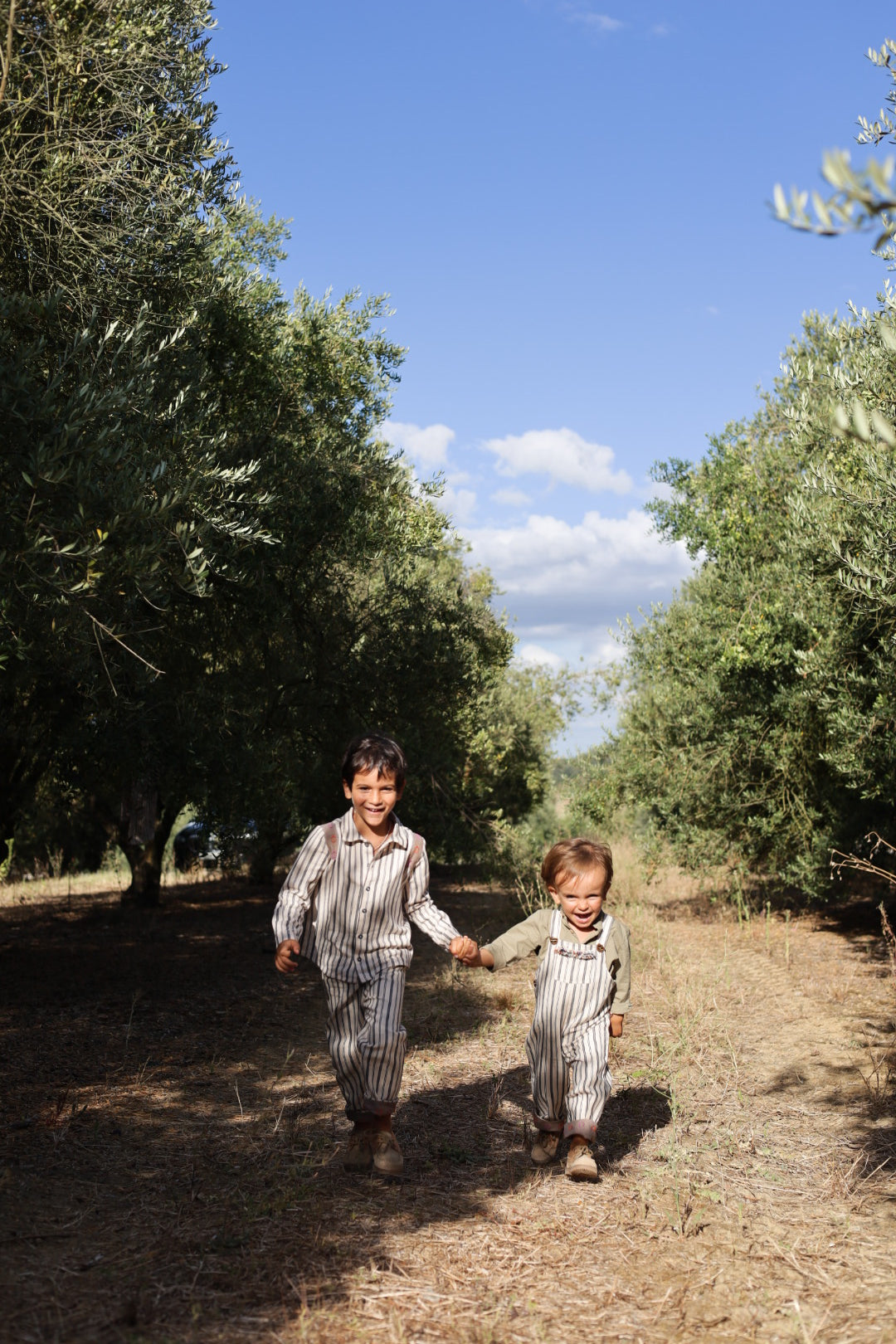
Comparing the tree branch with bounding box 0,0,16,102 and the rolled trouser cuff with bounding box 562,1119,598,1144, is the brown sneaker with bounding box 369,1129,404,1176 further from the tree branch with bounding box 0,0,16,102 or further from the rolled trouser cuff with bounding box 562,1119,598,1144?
the tree branch with bounding box 0,0,16,102

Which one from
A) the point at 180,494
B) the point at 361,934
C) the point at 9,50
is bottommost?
the point at 361,934

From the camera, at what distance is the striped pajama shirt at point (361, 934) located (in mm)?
4738

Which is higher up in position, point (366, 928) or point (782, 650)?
point (782, 650)

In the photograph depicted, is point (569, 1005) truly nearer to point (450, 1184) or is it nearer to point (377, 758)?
point (450, 1184)

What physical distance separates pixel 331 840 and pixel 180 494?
2.63 meters

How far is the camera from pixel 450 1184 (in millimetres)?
4758

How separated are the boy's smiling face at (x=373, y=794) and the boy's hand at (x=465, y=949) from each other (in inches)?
24.1

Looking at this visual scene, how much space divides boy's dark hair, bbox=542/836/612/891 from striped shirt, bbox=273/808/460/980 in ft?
1.68

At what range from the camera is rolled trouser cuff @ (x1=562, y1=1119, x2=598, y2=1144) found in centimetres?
470

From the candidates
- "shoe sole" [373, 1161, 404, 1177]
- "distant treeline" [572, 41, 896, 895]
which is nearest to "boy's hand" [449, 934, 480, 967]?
"shoe sole" [373, 1161, 404, 1177]

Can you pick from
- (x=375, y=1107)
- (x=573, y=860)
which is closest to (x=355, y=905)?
(x=375, y=1107)

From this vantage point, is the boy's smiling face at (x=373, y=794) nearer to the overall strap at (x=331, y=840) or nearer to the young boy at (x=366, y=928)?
the young boy at (x=366, y=928)

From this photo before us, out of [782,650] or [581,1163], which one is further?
[782,650]

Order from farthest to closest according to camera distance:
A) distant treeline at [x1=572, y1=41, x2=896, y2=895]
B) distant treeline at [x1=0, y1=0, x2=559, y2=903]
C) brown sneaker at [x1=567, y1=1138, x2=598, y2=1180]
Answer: distant treeline at [x1=572, y1=41, x2=896, y2=895], distant treeline at [x1=0, y1=0, x2=559, y2=903], brown sneaker at [x1=567, y1=1138, x2=598, y2=1180]
